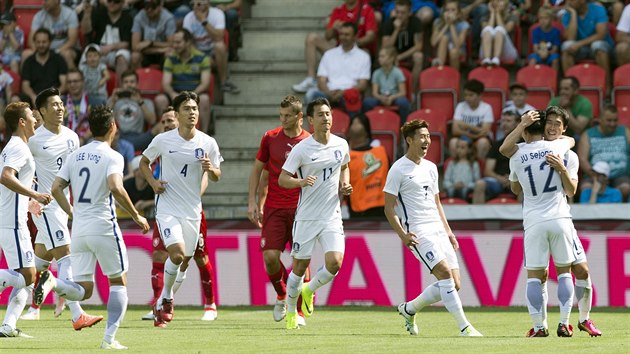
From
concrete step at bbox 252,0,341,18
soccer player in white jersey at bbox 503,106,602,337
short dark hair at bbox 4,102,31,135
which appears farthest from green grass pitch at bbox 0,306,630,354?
concrete step at bbox 252,0,341,18

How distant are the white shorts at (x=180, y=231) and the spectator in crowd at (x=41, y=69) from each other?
8.41 m

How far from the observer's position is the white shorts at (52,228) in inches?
619

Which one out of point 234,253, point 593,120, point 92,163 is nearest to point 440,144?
point 593,120

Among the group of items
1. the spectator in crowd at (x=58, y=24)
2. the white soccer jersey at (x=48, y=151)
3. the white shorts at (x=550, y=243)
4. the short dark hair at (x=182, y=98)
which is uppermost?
the spectator in crowd at (x=58, y=24)

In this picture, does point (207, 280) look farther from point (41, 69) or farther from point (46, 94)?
point (41, 69)

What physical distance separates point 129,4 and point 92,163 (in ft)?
42.8

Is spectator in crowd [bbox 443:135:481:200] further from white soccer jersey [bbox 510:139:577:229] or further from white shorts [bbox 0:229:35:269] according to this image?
white shorts [bbox 0:229:35:269]

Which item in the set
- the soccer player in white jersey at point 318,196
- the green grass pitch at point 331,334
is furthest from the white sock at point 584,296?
the soccer player in white jersey at point 318,196

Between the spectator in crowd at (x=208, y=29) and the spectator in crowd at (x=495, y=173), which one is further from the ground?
the spectator in crowd at (x=208, y=29)

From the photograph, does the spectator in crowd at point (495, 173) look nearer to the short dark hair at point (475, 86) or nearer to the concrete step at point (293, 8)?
the short dark hair at point (475, 86)

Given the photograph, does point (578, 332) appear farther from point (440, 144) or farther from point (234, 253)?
point (440, 144)

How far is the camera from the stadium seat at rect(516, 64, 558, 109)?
70.9ft

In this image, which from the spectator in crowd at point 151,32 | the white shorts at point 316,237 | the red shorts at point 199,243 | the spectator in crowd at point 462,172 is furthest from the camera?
the spectator in crowd at point 151,32

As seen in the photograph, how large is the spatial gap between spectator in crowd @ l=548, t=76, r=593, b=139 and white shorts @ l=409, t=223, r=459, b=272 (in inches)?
289
